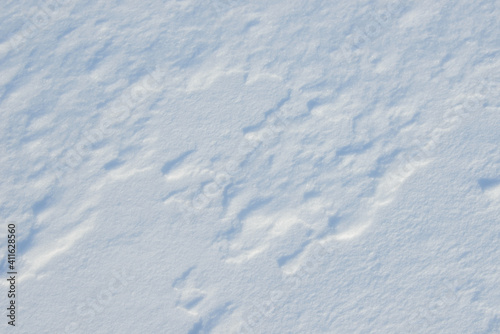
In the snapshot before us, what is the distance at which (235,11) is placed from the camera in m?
2.34

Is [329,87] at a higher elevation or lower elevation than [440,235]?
higher

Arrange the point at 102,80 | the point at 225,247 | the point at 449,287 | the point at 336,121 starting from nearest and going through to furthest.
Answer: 1. the point at 449,287
2. the point at 225,247
3. the point at 336,121
4. the point at 102,80

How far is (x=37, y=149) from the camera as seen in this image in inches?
82.0

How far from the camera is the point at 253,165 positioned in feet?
6.50

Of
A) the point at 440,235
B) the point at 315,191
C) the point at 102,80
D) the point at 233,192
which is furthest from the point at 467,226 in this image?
the point at 102,80

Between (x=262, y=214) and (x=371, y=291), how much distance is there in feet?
1.96

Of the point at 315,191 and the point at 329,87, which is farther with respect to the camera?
the point at 329,87

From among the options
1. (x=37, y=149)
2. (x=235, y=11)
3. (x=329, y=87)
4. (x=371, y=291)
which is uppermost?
(x=235, y=11)

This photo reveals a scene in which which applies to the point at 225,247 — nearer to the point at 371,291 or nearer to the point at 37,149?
the point at 371,291

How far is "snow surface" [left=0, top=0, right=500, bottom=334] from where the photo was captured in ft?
5.74

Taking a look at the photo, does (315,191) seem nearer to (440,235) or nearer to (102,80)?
(440,235)

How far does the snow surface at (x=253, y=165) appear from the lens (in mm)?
1748

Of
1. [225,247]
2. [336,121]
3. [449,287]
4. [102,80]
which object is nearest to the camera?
[449,287]

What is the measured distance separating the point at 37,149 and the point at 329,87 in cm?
160
